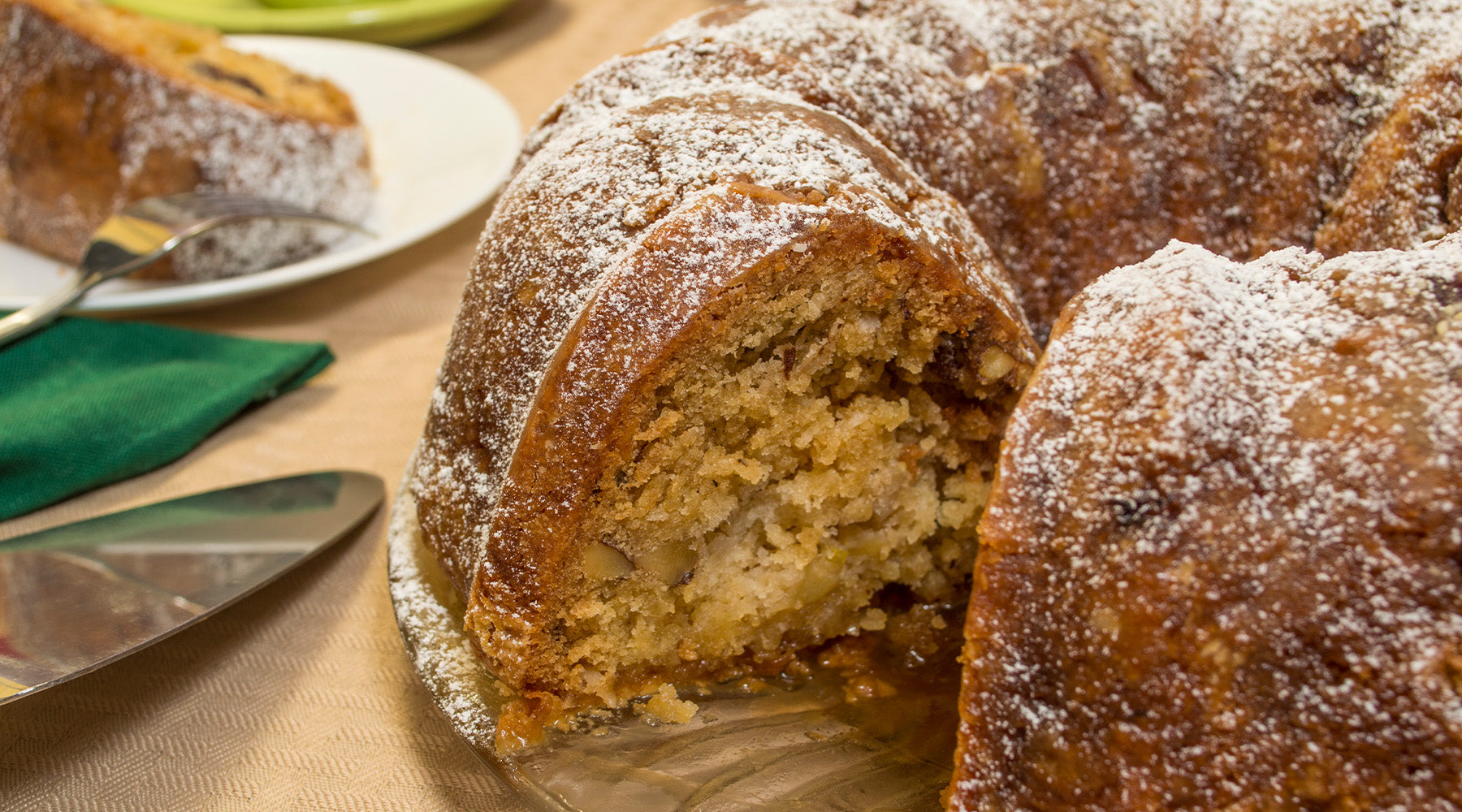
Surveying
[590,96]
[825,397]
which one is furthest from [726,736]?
[590,96]

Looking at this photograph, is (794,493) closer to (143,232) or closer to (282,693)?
(282,693)

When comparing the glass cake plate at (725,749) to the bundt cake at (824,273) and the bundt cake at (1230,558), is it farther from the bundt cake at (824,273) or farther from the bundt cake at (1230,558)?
the bundt cake at (1230,558)

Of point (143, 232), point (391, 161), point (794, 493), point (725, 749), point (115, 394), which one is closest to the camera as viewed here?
point (725, 749)

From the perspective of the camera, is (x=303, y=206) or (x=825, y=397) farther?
(x=303, y=206)

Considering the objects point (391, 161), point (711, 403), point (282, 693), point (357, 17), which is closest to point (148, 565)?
point (282, 693)

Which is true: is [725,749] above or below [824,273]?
below

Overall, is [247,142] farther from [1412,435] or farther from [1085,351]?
[1412,435]

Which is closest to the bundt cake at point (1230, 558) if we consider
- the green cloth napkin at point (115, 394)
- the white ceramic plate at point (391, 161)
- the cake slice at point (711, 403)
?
the cake slice at point (711, 403)
